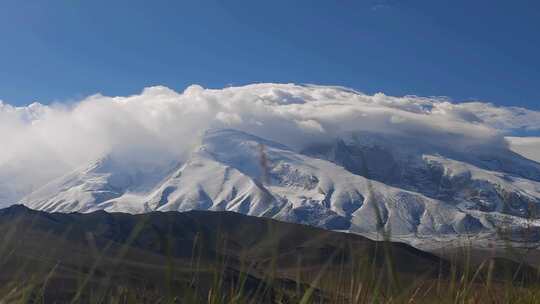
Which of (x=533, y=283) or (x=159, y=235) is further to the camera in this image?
(x=533, y=283)

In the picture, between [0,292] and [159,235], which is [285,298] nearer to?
[159,235]

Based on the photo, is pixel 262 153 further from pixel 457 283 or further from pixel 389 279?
pixel 457 283

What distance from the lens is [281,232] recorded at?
3.85m

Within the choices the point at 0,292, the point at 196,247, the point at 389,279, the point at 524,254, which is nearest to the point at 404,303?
the point at 389,279

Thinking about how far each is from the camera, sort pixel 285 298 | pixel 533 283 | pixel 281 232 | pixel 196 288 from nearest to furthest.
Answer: pixel 281 232 < pixel 196 288 < pixel 285 298 < pixel 533 283

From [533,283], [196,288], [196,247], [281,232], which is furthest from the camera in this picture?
[533,283]

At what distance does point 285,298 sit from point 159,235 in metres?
1.26

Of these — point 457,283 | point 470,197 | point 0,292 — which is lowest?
point 0,292

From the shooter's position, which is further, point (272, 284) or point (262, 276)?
point (262, 276)

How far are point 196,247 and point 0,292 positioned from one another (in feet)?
4.03

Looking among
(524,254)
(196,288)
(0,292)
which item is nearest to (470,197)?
(524,254)

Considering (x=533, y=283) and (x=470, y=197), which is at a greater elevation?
(x=470, y=197)

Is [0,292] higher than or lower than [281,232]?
lower

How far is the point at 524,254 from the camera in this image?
4.98 meters
